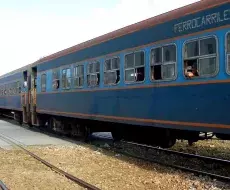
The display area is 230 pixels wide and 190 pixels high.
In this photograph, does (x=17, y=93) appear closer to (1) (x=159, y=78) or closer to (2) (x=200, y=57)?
(1) (x=159, y=78)

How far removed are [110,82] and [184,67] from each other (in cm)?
335

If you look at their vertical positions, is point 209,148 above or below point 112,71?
below

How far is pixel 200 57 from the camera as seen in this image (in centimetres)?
762

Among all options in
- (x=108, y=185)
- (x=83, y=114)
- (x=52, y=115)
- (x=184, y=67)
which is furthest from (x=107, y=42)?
(x=52, y=115)

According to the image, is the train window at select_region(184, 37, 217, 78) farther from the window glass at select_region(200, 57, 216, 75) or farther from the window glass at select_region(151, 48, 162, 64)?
the window glass at select_region(151, 48, 162, 64)

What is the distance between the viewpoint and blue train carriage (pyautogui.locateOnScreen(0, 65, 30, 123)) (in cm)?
2084

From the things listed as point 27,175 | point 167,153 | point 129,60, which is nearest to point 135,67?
point 129,60

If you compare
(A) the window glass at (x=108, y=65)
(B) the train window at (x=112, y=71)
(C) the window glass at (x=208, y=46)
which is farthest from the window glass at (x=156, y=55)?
(A) the window glass at (x=108, y=65)

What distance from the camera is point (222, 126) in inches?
278

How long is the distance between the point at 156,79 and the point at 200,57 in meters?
1.51

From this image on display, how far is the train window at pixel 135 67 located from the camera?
9461 millimetres

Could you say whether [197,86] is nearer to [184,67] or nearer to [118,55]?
[184,67]

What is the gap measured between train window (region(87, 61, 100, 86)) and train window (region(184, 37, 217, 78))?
432cm

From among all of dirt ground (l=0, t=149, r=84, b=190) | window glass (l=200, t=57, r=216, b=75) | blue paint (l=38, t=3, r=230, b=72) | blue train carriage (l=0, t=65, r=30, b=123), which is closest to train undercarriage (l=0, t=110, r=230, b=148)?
window glass (l=200, t=57, r=216, b=75)
